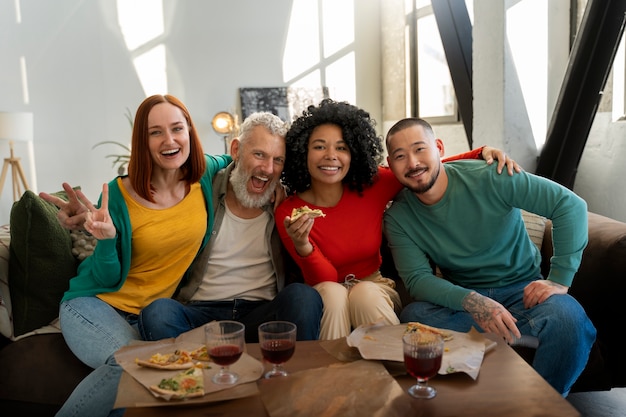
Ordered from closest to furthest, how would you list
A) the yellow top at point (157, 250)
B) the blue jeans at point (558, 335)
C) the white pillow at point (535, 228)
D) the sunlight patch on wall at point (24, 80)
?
the blue jeans at point (558, 335), the yellow top at point (157, 250), the white pillow at point (535, 228), the sunlight patch on wall at point (24, 80)

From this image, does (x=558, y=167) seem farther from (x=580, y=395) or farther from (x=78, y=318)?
(x=78, y=318)

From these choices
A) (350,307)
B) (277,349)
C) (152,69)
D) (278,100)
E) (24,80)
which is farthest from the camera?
(278,100)

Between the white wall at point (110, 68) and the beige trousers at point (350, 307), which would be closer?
the beige trousers at point (350, 307)

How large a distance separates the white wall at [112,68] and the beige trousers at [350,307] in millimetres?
4725

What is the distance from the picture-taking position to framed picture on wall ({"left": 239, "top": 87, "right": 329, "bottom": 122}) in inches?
270

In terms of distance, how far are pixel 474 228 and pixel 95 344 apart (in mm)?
1435

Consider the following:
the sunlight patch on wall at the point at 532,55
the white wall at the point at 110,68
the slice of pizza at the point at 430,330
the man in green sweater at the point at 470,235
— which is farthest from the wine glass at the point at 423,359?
the white wall at the point at 110,68

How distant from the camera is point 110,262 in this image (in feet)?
6.61

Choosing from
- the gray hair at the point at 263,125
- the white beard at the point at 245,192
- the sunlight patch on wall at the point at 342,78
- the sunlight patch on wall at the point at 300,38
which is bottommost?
the white beard at the point at 245,192

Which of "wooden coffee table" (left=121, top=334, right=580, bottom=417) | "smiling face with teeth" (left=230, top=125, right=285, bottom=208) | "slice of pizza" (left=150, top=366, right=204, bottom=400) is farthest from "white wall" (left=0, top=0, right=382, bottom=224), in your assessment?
"wooden coffee table" (left=121, top=334, right=580, bottom=417)

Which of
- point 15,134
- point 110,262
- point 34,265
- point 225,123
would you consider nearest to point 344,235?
point 110,262

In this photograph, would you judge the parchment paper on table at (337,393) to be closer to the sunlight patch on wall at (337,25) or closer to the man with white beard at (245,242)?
the man with white beard at (245,242)

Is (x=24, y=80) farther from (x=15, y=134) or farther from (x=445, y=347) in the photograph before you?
(x=445, y=347)

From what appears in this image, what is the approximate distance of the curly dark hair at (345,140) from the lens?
2.30m
